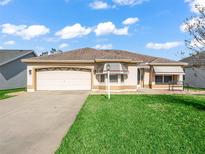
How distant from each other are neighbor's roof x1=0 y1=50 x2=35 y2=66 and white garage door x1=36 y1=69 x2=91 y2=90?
9.34 meters

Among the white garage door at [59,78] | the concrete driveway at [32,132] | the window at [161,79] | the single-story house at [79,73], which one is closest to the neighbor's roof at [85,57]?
the single-story house at [79,73]

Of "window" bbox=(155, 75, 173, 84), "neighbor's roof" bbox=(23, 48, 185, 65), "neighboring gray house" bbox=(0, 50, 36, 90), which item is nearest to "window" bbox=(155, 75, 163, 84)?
"window" bbox=(155, 75, 173, 84)

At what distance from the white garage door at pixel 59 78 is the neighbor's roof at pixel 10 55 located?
368 inches

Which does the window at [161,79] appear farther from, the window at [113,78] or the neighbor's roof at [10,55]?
the neighbor's roof at [10,55]

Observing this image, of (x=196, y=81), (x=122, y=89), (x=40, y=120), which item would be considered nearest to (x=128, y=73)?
(x=122, y=89)

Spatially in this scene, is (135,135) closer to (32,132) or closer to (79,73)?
(32,132)

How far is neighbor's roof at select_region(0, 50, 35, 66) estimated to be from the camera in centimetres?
3769

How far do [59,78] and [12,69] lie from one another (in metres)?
12.2

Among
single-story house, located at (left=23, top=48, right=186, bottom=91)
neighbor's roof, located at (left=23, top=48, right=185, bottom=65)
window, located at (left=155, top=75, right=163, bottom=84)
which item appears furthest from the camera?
window, located at (left=155, top=75, right=163, bottom=84)

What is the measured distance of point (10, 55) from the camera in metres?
40.1

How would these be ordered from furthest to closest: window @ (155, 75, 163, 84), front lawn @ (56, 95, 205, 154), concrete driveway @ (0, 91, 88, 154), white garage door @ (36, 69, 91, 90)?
1. window @ (155, 75, 163, 84)
2. white garage door @ (36, 69, 91, 90)
3. concrete driveway @ (0, 91, 88, 154)
4. front lawn @ (56, 95, 205, 154)

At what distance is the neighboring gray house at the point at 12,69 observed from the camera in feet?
121

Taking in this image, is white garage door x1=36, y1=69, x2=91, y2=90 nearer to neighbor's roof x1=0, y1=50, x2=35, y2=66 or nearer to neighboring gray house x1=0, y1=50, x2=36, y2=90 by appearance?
neighboring gray house x1=0, y1=50, x2=36, y2=90

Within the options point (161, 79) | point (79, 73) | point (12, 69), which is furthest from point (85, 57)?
point (12, 69)
